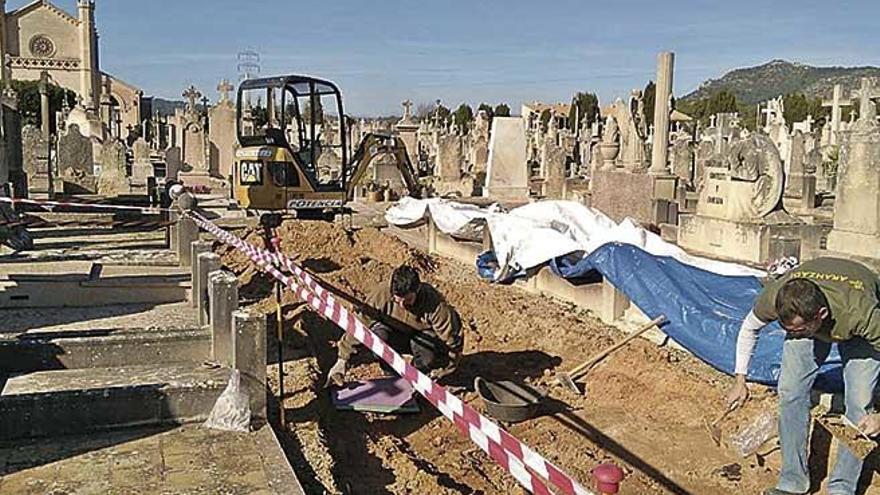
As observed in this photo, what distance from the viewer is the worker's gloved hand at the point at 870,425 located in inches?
170

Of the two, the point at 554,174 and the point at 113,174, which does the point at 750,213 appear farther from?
the point at 113,174

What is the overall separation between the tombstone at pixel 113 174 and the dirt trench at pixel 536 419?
13348mm

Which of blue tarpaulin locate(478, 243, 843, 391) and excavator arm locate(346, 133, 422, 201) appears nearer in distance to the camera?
blue tarpaulin locate(478, 243, 843, 391)

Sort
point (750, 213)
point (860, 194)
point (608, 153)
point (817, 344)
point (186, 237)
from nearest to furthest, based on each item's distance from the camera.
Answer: point (817, 344)
point (860, 194)
point (186, 237)
point (750, 213)
point (608, 153)

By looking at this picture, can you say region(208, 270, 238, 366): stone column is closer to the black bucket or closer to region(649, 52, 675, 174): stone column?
the black bucket

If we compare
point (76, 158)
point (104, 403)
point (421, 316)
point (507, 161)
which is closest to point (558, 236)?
point (421, 316)

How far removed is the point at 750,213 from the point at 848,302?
269 inches

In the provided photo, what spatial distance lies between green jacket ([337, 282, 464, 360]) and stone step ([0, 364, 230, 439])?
1424 millimetres

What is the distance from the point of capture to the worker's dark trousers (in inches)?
249

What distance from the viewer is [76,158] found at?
2356cm

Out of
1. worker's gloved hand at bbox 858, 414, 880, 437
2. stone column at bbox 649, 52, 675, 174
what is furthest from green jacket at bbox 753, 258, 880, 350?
stone column at bbox 649, 52, 675, 174

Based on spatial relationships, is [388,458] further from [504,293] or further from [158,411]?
[504,293]

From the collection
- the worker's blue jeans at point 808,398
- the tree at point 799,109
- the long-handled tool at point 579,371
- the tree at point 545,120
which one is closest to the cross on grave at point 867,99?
the long-handled tool at point 579,371

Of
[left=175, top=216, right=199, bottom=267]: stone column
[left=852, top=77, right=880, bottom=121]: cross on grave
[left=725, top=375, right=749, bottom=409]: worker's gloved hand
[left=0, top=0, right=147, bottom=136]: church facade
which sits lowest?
[left=725, top=375, right=749, bottom=409]: worker's gloved hand
